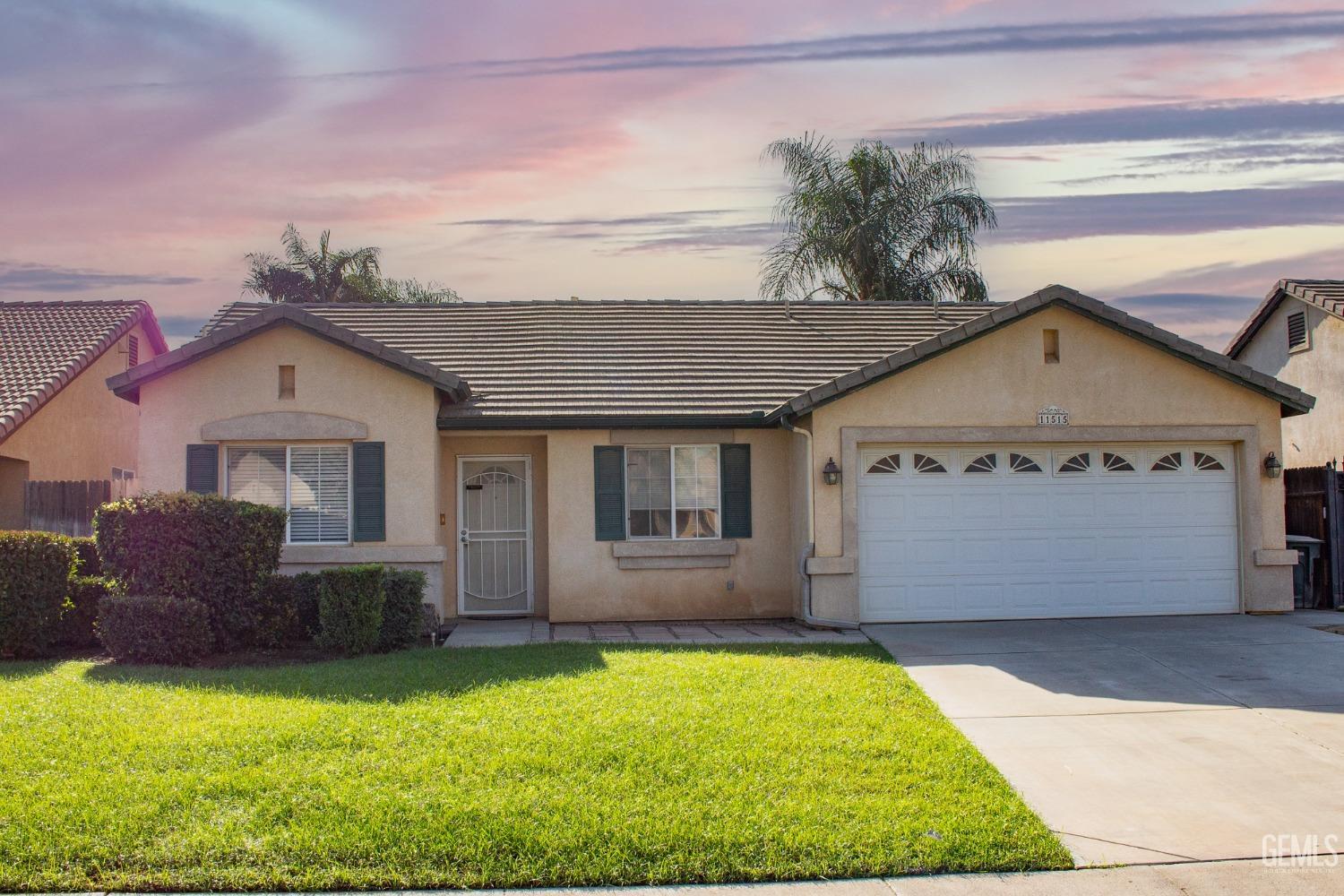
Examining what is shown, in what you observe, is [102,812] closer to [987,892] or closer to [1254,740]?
[987,892]

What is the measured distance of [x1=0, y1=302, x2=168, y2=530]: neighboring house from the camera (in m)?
18.2

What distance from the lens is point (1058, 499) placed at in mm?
14094

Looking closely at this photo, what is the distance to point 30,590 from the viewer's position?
1107 cm

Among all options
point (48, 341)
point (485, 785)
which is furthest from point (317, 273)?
point (485, 785)

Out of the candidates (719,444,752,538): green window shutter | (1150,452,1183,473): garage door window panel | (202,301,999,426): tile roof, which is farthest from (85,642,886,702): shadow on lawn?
(1150,452,1183,473): garage door window panel

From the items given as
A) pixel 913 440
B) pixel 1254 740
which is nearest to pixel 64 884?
pixel 1254 740

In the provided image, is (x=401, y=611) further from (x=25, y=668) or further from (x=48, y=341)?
(x=48, y=341)

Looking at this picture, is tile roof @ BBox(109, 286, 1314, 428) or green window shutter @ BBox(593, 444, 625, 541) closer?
tile roof @ BBox(109, 286, 1314, 428)

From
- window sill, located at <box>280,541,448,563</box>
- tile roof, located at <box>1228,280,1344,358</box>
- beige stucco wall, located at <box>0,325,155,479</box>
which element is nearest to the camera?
window sill, located at <box>280,541,448,563</box>

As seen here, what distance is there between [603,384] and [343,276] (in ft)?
59.9

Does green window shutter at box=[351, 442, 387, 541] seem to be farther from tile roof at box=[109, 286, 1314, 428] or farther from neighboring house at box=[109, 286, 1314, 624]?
tile roof at box=[109, 286, 1314, 428]

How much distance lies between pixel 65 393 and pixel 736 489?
41.3ft

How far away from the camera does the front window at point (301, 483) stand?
1389 centimetres

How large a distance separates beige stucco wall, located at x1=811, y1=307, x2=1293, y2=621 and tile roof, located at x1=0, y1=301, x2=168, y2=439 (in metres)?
12.6
